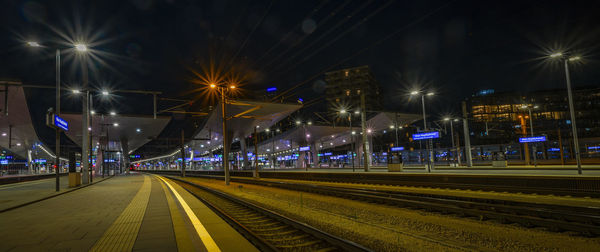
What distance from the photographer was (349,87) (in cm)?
9819

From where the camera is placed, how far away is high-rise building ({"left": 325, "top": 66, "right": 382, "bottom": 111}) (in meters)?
97.1

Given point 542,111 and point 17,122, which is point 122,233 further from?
point 542,111

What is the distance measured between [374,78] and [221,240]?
104677mm

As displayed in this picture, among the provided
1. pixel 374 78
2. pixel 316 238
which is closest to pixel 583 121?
pixel 374 78

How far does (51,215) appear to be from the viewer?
1020cm

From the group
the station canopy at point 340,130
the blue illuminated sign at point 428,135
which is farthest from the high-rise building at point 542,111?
the blue illuminated sign at point 428,135

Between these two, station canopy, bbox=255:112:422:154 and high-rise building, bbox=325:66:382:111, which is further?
high-rise building, bbox=325:66:382:111

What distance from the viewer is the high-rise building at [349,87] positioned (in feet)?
319

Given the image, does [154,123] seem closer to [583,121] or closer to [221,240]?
[221,240]

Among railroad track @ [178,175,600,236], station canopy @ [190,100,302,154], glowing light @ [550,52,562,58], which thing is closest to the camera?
railroad track @ [178,175,600,236]

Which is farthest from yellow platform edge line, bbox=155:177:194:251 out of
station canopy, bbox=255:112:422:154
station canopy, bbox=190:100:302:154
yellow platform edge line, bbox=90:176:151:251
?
station canopy, bbox=255:112:422:154

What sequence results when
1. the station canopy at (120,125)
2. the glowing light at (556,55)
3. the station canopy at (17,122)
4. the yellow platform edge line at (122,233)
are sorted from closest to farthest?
1. the yellow platform edge line at (122,233)
2. the glowing light at (556,55)
3. the station canopy at (17,122)
4. the station canopy at (120,125)

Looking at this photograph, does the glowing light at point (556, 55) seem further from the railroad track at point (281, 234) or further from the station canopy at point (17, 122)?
the station canopy at point (17, 122)

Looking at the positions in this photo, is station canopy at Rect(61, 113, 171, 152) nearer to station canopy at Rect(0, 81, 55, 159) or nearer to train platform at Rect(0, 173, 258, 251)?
station canopy at Rect(0, 81, 55, 159)
